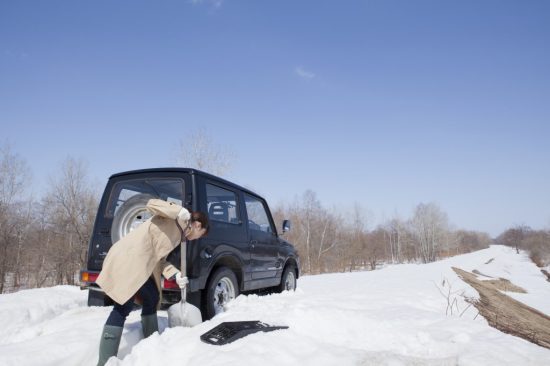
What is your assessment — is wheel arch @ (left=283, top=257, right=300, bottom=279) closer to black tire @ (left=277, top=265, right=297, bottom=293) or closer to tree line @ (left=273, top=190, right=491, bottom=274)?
black tire @ (left=277, top=265, right=297, bottom=293)

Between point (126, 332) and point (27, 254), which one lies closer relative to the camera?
point (126, 332)

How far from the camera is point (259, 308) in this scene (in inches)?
165

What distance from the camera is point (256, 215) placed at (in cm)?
618

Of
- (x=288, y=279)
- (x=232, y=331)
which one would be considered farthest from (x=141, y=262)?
(x=288, y=279)

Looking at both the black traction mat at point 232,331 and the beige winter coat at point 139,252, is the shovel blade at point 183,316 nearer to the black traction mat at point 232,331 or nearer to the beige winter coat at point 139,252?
the black traction mat at point 232,331

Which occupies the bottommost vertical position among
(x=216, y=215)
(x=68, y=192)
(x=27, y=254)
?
(x=27, y=254)

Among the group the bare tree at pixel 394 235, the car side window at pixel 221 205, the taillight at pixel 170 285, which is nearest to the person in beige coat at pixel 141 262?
the taillight at pixel 170 285

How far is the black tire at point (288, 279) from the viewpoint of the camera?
22.9ft

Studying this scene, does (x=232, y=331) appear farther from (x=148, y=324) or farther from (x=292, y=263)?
(x=292, y=263)

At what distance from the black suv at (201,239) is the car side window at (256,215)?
0.15 meters

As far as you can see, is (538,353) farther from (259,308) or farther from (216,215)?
(216,215)

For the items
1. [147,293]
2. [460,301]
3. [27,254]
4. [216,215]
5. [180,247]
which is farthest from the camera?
→ [27,254]

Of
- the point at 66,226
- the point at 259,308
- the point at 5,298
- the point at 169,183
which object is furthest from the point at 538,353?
the point at 66,226

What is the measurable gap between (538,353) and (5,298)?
25.1 ft
